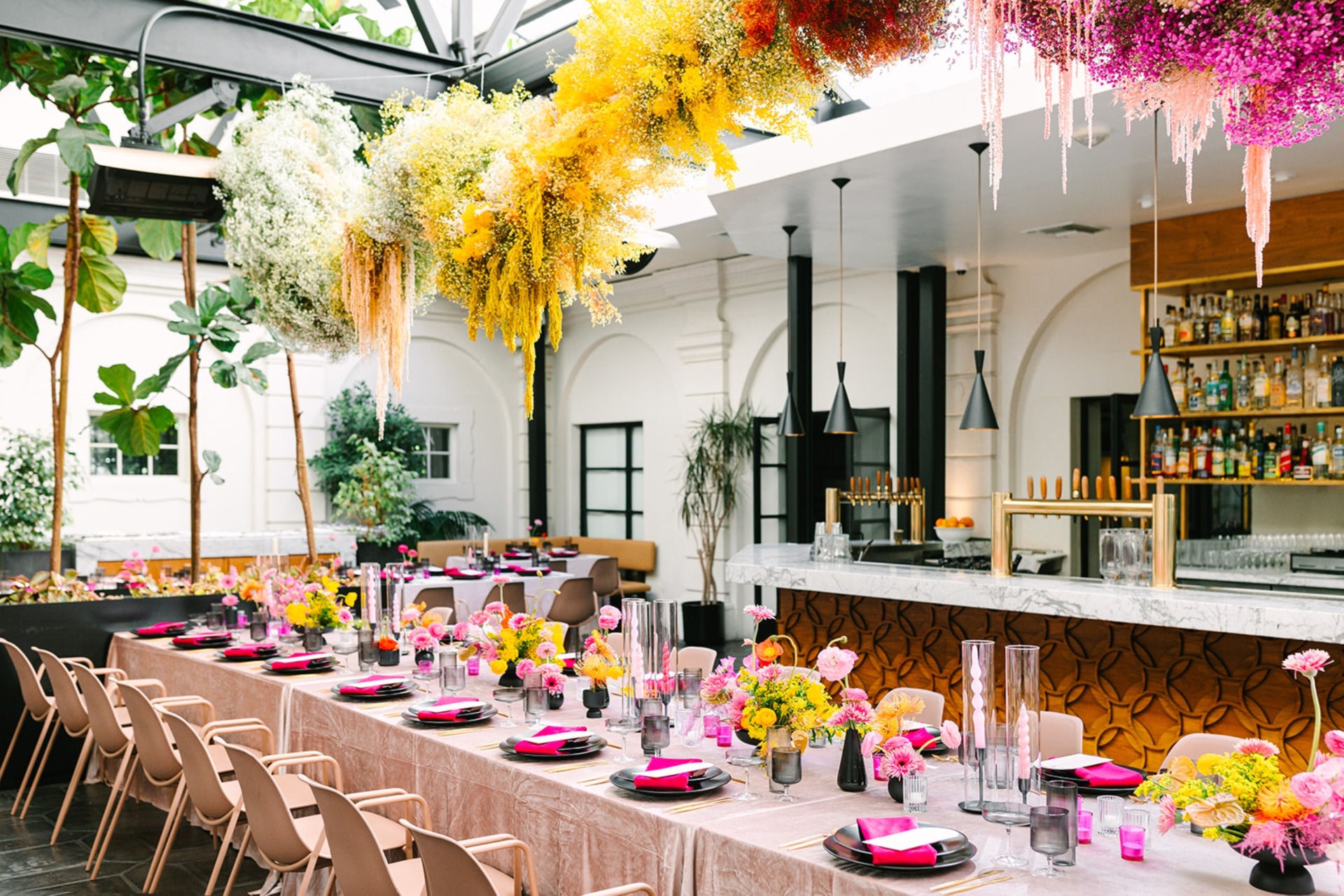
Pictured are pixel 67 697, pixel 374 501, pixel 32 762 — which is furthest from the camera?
pixel 374 501

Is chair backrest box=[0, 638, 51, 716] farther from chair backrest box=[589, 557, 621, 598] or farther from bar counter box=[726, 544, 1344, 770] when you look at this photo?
chair backrest box=[589, 557, 621, 598]

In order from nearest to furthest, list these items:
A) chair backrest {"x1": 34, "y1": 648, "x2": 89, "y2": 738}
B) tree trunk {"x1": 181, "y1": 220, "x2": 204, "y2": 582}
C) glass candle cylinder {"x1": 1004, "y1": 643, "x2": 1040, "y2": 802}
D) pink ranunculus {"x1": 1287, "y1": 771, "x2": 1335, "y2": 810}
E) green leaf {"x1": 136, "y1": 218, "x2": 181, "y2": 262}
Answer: pink ranunculus {"x1": 1287, "y1": 771, "x2": 1335, "y2": 810}, glass candle cylinder {"x1": 1004, "y1": 643, "x2": 1040, "y2": 802}, chair backrest {"x1": 34, "y1": 648, "x2": 89, "y2": 738}, tree trunk {"x1": 181, "y1": 220, "x2": 204, "y2": 582}, green leaf {"x1": 136, "y1": 218, "x2": 181, "y2": 262}

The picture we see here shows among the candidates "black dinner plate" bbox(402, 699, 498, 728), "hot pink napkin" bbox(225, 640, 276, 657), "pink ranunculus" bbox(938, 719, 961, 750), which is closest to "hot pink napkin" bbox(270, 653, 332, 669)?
"hot pink napkin" bbox(225, 640, 276, 657)

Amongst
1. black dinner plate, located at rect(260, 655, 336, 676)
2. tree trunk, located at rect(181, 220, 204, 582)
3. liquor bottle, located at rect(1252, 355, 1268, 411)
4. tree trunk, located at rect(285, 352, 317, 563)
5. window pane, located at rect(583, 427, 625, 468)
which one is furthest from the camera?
window pane, located at rect(583, 427, 625, 468)

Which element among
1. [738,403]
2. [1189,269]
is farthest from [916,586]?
[738,403]

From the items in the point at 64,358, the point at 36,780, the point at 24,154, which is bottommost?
the point at 36,780

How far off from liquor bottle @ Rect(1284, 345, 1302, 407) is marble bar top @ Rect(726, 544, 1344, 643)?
2.40 metres

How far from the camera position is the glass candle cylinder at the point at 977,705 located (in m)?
2.51

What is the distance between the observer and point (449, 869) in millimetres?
2555

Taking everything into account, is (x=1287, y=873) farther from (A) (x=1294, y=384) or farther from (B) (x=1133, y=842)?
(A) (x=1294, y=384)

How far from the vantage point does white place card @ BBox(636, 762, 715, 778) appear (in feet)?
9.62

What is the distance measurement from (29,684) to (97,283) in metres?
3.10

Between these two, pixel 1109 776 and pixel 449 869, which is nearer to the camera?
pixel 449 869

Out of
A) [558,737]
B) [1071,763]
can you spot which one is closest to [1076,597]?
[1071,763]
